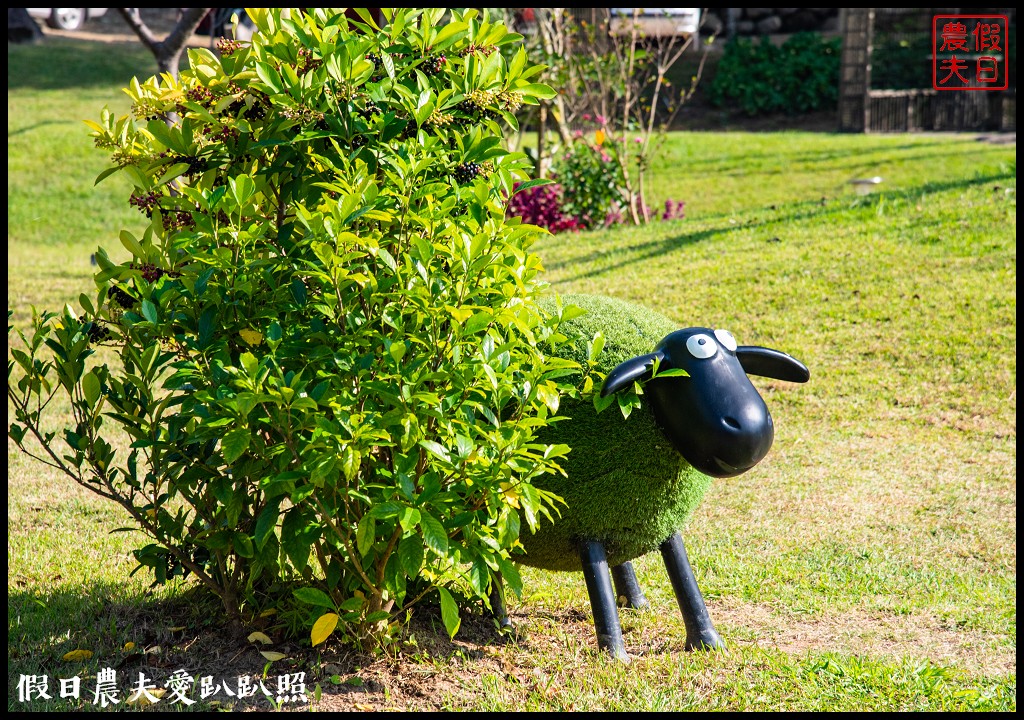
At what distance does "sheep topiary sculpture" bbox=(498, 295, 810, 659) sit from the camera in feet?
10.4

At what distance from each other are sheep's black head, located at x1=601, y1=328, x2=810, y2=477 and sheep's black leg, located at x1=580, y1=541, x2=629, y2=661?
1.51 feet

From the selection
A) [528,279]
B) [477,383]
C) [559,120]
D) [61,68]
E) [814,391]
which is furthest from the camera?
[61,68]

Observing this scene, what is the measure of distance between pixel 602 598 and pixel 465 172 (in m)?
1.51

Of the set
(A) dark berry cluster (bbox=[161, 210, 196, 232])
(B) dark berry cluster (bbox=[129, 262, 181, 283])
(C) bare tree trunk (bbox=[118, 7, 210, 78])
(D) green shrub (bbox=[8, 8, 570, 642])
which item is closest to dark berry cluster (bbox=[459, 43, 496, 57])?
(D) green shrub (bbox=[8, 8, 570, 642])

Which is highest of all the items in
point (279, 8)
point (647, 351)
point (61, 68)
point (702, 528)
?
point (61, 68)

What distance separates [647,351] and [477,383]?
0.80 meters

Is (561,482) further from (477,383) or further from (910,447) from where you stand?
(910,447)

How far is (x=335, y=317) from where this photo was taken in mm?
2930

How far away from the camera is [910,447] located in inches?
230

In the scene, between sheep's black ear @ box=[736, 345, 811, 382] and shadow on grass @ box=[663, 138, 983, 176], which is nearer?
sheep's black ear @ box=[736, 345, 811, 382]

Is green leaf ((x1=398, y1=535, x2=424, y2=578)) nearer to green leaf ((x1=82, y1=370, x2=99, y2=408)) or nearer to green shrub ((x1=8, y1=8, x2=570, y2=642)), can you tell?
green shrub ((x1=8, y1=8, x2=570, y2=642))

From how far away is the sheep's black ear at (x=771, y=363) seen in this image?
3391mm

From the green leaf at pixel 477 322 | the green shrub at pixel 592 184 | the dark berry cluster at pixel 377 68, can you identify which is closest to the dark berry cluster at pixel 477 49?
the dark berry cluster at pixel 377 68

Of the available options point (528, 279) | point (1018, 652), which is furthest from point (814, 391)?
point (528, 279)
